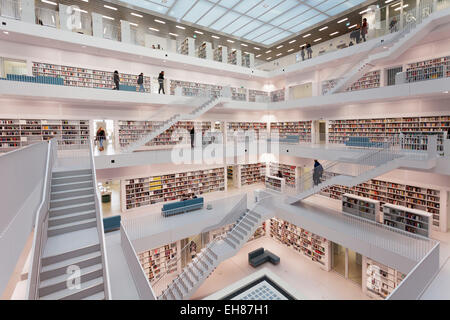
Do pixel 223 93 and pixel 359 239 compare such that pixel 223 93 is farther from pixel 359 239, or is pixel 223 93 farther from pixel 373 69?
pixel 359 239

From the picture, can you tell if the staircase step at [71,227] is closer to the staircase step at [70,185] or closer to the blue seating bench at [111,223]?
the staircase step at [70,185]

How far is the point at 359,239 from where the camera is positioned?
7387 millimetres

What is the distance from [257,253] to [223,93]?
7.63 metres

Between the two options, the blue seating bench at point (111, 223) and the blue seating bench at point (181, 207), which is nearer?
the blue seating bench at point (111, 223)

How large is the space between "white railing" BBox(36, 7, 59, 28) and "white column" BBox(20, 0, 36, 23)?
0.80 feet

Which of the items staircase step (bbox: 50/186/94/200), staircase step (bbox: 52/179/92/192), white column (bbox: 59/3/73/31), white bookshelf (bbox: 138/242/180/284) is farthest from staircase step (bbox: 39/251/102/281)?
white column (bbox: 59/3/73/31)

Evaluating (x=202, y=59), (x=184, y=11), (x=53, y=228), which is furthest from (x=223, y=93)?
(x=53, y=228)

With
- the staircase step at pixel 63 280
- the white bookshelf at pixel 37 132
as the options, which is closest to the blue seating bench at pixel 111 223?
the white bookshelf at pixel 37 132

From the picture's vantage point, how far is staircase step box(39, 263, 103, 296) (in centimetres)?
340

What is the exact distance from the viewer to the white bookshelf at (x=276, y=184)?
10.9 meters

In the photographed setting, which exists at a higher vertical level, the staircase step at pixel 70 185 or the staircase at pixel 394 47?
the staircase at pixel 394 47

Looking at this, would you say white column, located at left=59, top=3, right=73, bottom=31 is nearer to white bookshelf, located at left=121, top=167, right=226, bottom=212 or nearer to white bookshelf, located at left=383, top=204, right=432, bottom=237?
white bookshelf, located at left=121, top=167, right=226, bottom=212

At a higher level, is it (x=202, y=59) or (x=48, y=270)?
(x=202, y=59)

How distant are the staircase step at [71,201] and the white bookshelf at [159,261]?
14.5ft
